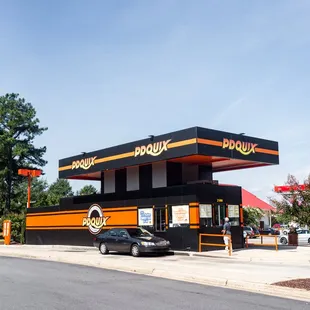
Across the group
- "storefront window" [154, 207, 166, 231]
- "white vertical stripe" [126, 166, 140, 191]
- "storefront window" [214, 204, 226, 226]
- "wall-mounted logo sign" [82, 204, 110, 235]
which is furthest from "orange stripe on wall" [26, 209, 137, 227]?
"storefront window" [214, 204, 226, 226]

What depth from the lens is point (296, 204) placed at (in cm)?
1886

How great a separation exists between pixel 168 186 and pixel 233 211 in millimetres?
3884

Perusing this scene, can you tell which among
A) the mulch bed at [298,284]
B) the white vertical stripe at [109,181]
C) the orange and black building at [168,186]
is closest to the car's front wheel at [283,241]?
the orange and black building at [168,186]

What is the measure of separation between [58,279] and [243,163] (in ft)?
51.7

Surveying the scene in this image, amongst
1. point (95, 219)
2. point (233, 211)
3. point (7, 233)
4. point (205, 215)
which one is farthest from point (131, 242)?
point (7, 233)

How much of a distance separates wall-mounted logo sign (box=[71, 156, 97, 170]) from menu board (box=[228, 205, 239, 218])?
9079mm

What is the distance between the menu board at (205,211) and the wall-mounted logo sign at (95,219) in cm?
744

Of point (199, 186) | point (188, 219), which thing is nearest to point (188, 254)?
point (188, 219)

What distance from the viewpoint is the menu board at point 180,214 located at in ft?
74.9

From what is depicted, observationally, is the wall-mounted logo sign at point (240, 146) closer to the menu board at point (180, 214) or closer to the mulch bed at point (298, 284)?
the menu board at point (180, 214)

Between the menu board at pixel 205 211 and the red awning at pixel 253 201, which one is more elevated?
the red awning at pixel 253 201

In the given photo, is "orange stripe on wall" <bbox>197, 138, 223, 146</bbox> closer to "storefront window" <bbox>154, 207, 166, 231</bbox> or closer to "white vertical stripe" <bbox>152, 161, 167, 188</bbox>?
"white vertical stripe" <bbox>152, 161, 167, 188</bbox>

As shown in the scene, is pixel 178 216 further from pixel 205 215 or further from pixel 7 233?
pixel 7 233

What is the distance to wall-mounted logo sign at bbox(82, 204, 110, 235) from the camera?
92.5 feet
